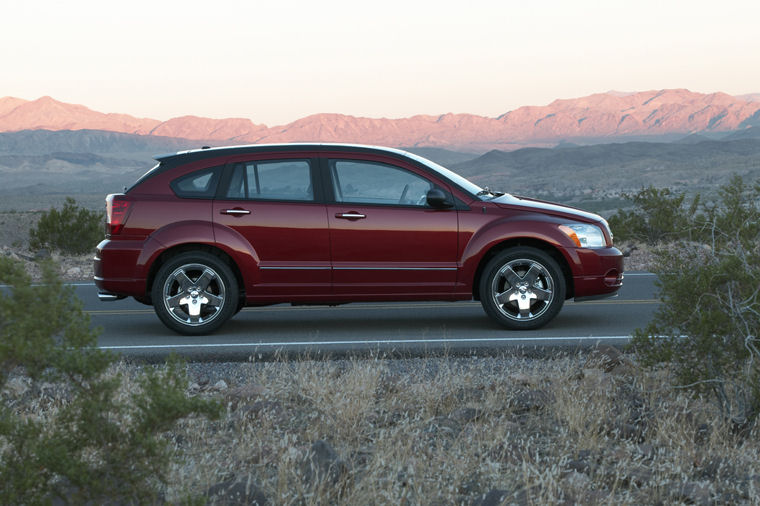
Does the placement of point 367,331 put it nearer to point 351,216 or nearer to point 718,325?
point 351,216

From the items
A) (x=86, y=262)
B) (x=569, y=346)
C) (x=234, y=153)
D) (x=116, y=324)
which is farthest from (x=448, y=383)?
(x=86, y=262)

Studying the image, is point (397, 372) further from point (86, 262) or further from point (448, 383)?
point (86, 262)

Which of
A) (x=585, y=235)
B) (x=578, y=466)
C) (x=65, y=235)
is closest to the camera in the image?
(x=578, y=466)

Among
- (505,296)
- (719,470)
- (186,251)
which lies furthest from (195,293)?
(719,470)

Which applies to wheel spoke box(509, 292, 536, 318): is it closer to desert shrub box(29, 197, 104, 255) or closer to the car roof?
the car roof

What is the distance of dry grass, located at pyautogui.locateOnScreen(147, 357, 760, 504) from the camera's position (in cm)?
455

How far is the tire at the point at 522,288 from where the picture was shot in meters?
9.47

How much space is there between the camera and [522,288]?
9.59m

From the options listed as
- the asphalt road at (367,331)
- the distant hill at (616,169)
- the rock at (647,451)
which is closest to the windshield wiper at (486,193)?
the asphalt road at (367,331)

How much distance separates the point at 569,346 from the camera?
858cm

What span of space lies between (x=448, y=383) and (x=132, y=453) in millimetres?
Answer: 3413

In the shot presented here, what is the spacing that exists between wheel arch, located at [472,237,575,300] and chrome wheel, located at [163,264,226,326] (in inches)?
105

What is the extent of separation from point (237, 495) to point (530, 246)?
5909 mm

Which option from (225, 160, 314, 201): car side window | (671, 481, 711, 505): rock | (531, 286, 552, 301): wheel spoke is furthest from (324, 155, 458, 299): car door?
(671, 481, 711, 505): rock
